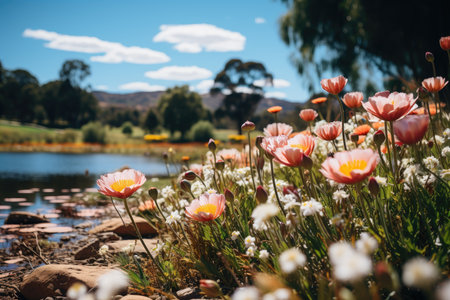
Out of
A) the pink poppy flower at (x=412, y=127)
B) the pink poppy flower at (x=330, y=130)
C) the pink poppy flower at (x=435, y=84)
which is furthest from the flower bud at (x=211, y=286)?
the pink poppy flower at (x=435, y=84)

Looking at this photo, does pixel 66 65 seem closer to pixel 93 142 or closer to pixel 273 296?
pixel 93 142

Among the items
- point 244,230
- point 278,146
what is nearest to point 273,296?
point 278,146

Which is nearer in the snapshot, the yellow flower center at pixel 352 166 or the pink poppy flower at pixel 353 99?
the yellow flower center at pixel 352 166

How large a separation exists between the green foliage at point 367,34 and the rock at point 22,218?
10159mm

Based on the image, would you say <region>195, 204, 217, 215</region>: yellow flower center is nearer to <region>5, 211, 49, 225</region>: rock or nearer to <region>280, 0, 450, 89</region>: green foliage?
<region>5, 211, 49, 225</region>: rock

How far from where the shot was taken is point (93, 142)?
94.2 feet

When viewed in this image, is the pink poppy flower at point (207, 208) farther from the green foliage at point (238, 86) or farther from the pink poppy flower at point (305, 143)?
the green foliage at point (238, 86)

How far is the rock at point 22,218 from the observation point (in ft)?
13.4

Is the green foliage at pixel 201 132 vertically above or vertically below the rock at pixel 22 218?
above

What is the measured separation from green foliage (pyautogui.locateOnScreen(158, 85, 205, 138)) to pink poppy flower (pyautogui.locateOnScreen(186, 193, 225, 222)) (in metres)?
36.5

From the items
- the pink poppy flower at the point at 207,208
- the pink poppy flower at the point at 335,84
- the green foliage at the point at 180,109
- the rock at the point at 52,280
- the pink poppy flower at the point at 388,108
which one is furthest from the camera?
the green foliage at the point at 180,109

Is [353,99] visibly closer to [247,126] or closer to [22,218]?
[247,126]

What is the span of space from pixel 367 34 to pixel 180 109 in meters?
29.5

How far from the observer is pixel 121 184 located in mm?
1583
